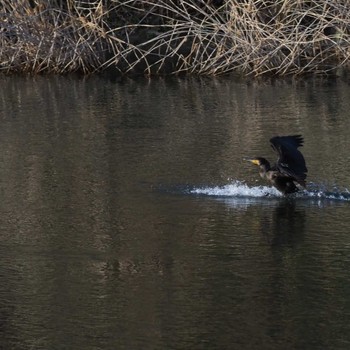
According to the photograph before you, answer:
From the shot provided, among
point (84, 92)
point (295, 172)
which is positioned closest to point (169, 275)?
point (295, 172)

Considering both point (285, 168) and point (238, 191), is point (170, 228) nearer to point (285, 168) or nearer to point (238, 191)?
point (238, 191)

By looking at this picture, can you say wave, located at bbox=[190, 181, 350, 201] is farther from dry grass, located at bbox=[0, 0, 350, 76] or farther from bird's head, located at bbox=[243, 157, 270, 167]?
dry grass, located at bbox=[0, 0, 350, 76]

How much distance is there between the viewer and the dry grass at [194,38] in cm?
1554

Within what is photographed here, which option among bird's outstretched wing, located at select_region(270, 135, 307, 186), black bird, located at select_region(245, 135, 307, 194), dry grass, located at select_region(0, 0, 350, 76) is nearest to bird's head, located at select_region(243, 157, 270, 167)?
black bird, located at select_region(245, 135, 307, 194)

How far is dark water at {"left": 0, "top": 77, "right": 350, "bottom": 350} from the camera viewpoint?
6574 millimetres

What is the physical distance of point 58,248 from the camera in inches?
317

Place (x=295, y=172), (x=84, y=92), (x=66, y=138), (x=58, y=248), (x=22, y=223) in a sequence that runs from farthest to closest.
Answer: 1. (x=84, y=92)
2. (x=66, y=138)
3. (x=295, y=172)
4. (x=22, y=223)
5. (x=58, y=248)

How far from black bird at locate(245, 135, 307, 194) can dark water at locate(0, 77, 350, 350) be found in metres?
0.14

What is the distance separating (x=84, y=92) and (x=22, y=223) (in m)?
6.53

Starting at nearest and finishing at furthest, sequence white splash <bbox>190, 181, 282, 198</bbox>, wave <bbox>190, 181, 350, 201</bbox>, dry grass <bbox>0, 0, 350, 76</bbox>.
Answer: wave <bbox>190, 181, 350, 201</bbox>, white splash <bbox>190, 181, 282, 198</bbox>, dry grass <bbox>0, 0, 350, 76</bbox>

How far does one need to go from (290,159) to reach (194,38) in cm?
647

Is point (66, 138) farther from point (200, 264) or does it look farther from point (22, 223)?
point (200, 264)

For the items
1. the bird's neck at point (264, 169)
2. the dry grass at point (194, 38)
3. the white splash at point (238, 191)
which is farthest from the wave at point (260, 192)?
the dry grass at point (194, 38)

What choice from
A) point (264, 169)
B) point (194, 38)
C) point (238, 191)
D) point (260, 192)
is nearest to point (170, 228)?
point (238, 191)
